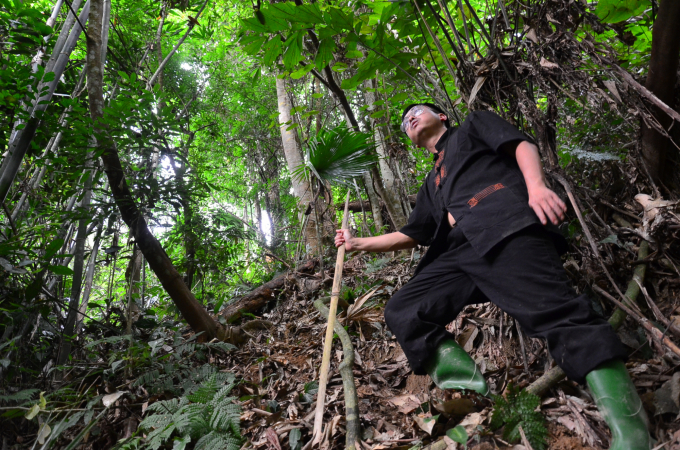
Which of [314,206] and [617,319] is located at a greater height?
[314,206]

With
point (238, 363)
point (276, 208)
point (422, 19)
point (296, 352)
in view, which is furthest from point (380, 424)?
point (276, 208)

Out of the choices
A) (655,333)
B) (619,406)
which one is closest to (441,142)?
(655,333)

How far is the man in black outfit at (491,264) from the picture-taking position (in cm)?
143

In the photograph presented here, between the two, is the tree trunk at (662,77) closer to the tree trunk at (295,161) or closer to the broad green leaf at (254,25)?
the broad green leaf at (254,25)

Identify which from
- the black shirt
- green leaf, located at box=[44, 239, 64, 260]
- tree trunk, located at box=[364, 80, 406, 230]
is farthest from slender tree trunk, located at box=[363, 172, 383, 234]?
green leaf, located at box=[44, 239, 64, 260]

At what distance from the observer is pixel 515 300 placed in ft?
5.49

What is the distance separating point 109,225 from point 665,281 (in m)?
3.89

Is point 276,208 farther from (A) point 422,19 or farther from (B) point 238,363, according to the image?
(A) point 422,19

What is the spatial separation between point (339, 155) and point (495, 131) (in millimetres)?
2180

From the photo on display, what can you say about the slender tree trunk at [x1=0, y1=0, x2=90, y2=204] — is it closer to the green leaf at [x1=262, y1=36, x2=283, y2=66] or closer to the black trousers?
the green leaf at [x1=262, y1=36, x2=283, y2=66]

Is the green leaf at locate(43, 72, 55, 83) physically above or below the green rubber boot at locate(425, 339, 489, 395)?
above

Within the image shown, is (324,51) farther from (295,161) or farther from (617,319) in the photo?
(295,161)

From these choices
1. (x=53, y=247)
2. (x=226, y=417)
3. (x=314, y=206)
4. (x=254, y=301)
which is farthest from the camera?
(x=254, y=301)

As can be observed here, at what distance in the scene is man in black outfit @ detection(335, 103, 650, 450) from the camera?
56.4 inches
